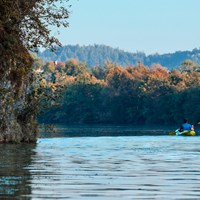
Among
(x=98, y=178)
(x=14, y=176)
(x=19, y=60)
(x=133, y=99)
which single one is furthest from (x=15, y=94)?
(x=133, y=99)

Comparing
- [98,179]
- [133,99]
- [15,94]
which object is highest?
[133,99]

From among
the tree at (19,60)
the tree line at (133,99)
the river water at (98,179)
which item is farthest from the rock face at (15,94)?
the tree line at (133,99)

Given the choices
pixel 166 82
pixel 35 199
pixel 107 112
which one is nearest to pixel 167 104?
pixel 166 82

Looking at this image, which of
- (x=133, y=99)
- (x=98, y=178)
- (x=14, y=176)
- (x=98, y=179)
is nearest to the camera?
(x=98, y=179)

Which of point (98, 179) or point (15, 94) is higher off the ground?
point (15, 94)

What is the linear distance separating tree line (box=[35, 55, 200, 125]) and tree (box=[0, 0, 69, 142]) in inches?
3823

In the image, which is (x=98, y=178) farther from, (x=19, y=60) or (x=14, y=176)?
(x=19, y=60)

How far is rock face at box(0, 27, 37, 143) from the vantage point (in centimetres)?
4353

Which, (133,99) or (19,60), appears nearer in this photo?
(19,60)

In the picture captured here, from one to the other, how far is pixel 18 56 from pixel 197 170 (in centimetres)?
2055

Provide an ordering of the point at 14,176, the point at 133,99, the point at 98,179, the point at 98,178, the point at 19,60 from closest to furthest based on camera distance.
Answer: the point at 98,179
the point at 98,178
the point at 14,176
the point at 19,60
the point at 133,99

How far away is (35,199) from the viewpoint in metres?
16.9

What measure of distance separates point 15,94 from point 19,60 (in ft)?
6.31

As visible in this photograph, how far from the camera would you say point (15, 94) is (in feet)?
152
